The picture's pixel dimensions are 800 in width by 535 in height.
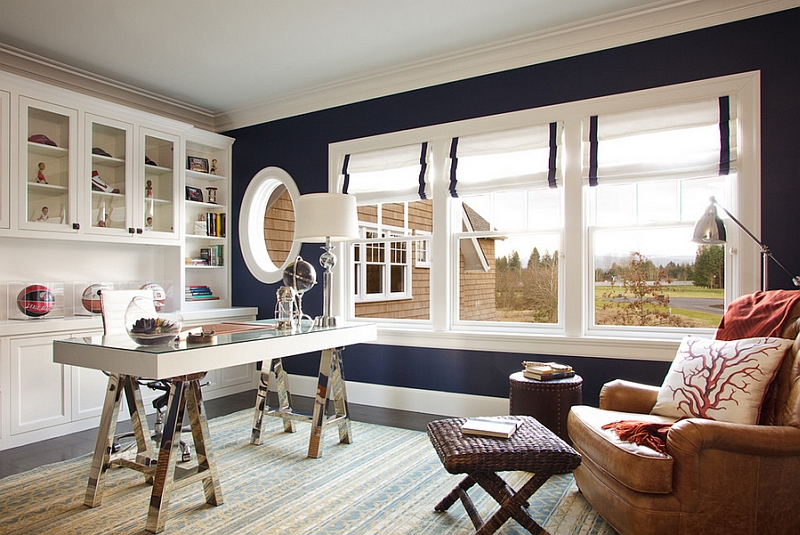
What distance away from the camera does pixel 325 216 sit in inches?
138

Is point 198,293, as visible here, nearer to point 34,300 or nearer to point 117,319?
point 34,300

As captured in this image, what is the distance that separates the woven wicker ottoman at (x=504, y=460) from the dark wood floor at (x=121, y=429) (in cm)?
166

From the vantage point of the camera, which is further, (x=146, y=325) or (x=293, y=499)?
(x=293, y=499)

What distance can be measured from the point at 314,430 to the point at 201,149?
3341 mm

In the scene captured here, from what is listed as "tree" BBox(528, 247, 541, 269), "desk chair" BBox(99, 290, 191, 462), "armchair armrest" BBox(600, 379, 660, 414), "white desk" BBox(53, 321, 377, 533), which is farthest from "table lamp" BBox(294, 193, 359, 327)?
"armchair armrest" BBox(600, 379, 660, 414)

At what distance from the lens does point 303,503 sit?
8.61 feet

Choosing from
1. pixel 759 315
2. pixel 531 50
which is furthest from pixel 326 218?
pixel 759 315

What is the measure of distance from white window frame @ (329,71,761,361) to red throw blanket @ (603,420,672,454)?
1238 millimetres

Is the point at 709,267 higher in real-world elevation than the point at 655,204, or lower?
lower

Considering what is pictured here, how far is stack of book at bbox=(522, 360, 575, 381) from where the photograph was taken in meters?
3.19

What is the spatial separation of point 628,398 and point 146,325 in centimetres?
241

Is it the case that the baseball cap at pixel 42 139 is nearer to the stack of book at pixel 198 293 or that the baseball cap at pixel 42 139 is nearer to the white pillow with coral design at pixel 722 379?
the stack of book at pixel 198 293

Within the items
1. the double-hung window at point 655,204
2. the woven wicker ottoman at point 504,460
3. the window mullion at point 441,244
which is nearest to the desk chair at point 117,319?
the woven wicker ottoman at point 504,460

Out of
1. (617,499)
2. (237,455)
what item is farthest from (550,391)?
(237,455)
